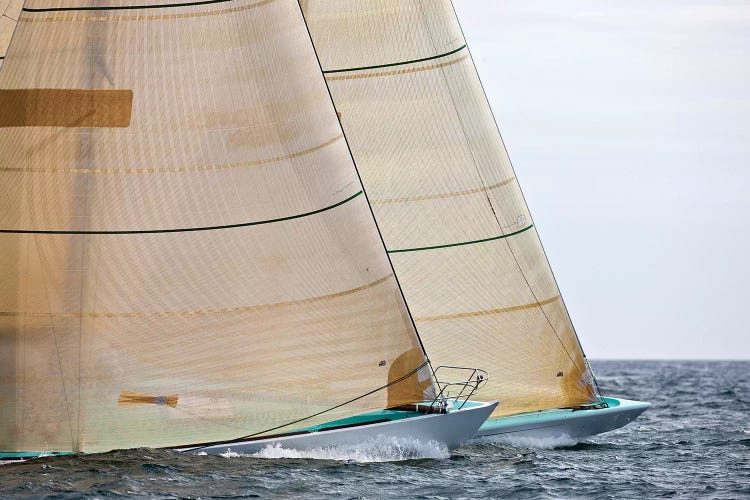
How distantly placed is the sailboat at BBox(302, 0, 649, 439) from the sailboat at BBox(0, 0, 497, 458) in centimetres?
391

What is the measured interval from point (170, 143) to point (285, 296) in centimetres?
217

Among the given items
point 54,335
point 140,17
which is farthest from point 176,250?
point 140,17

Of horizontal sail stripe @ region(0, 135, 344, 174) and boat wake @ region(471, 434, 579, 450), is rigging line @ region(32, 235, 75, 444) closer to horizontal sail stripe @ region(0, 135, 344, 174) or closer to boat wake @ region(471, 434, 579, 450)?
horizontal sail stripe @ region(0, 135, 344, 174)

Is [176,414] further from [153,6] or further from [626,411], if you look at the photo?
[626,411]

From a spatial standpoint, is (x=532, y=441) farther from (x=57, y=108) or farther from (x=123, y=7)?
(x=123, y=7)

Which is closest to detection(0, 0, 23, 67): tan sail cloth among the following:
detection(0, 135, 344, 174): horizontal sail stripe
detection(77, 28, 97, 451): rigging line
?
detection(77, 28, 97, 451): rigging line

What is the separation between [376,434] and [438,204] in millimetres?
5035

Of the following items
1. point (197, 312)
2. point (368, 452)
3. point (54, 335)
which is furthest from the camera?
point (368, 452)

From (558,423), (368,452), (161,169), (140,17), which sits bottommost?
(368,452)

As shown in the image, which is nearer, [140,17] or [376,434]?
[140,17]

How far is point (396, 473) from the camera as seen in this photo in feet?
54.4

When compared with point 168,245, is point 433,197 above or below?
above

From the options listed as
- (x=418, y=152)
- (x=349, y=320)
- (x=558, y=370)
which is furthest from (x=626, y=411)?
(x=349, y=320)

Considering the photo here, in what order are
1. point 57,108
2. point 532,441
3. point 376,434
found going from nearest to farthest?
point 57,108, point 376,434, point 532,441
